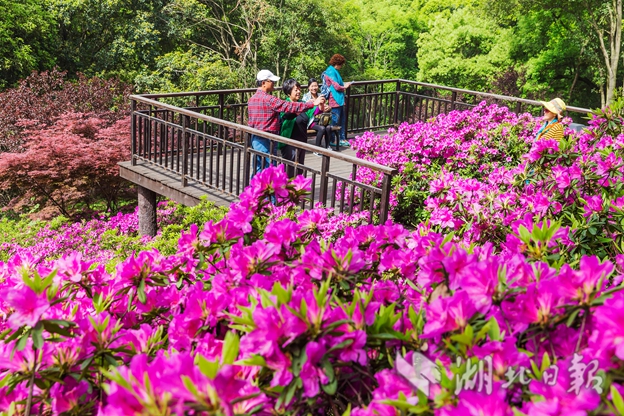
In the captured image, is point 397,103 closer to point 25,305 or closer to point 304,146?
point 304,146

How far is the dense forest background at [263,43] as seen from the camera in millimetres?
21984

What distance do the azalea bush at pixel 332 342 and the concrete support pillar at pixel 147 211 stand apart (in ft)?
24.1

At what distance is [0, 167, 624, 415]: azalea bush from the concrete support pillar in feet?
24.1

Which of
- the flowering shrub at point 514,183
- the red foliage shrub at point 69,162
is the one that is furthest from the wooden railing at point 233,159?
the red foliage shrub at point 69,162

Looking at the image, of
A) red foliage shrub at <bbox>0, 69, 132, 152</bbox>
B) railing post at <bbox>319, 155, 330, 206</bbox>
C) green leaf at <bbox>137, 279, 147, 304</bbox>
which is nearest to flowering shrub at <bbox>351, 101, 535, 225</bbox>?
railing post at <bbox>319, 155, 330, 206</bbox>

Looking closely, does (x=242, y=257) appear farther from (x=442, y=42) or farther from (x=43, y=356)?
(x=442, y=42)

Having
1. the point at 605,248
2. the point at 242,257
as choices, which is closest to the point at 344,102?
the point at 605,248

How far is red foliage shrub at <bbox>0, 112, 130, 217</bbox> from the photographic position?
11.8 m

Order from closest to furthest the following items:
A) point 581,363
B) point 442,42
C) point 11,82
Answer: point 581,363
point 11,82
point 442,42

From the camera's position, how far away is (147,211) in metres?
9.70

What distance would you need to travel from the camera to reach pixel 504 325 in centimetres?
170

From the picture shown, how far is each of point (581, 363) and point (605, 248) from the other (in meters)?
2.34

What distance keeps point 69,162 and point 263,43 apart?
14.8m

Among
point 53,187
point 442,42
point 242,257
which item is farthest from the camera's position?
point 442,42
